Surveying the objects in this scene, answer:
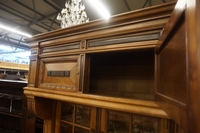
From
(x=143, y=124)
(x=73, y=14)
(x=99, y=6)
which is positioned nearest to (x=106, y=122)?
(x=143, y=124)

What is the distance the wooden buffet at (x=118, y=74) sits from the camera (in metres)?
0.32

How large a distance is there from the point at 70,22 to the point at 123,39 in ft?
4.91

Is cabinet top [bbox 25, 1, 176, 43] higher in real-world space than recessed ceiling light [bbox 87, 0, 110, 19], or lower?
lower

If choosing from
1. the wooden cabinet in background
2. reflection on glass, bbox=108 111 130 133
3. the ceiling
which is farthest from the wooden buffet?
the ceiling

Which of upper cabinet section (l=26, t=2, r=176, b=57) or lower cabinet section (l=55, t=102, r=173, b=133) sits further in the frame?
lower cabinet section (l=55, t=102, r=173, b=133)

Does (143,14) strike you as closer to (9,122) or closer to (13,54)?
(9,122)

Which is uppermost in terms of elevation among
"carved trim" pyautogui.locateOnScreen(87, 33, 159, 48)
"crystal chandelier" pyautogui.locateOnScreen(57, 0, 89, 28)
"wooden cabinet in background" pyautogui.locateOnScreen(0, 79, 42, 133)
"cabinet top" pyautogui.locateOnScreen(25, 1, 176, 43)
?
"crystal chandelier" pyautogui.locateOnScreen(57, 0, 89, 28)

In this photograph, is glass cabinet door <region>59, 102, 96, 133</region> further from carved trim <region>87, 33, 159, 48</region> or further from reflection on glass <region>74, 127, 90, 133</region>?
carved trim <region>87, 33, 159, 48</region>

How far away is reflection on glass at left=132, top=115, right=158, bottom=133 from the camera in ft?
2.39

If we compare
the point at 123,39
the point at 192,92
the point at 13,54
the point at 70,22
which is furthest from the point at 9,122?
the point at 13,54

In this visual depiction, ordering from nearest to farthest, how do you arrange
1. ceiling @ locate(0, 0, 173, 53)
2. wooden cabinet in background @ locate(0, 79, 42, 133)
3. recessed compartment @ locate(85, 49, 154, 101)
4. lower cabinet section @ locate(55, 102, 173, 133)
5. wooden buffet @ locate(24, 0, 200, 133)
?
wooden buffet @ locate(24, 0, 200, 133), lower cabinet section @ locate(55, 102, 173, 133), recessed compartment @ locate(85, 49, 154, 101), wooden cabinet in background @ locate(0, 79, 42, 133), ceiling @ locate(0, 0, 173, 53)

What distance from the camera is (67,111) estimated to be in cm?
106

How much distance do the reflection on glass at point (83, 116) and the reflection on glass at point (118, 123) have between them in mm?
168

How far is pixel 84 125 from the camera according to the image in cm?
92
